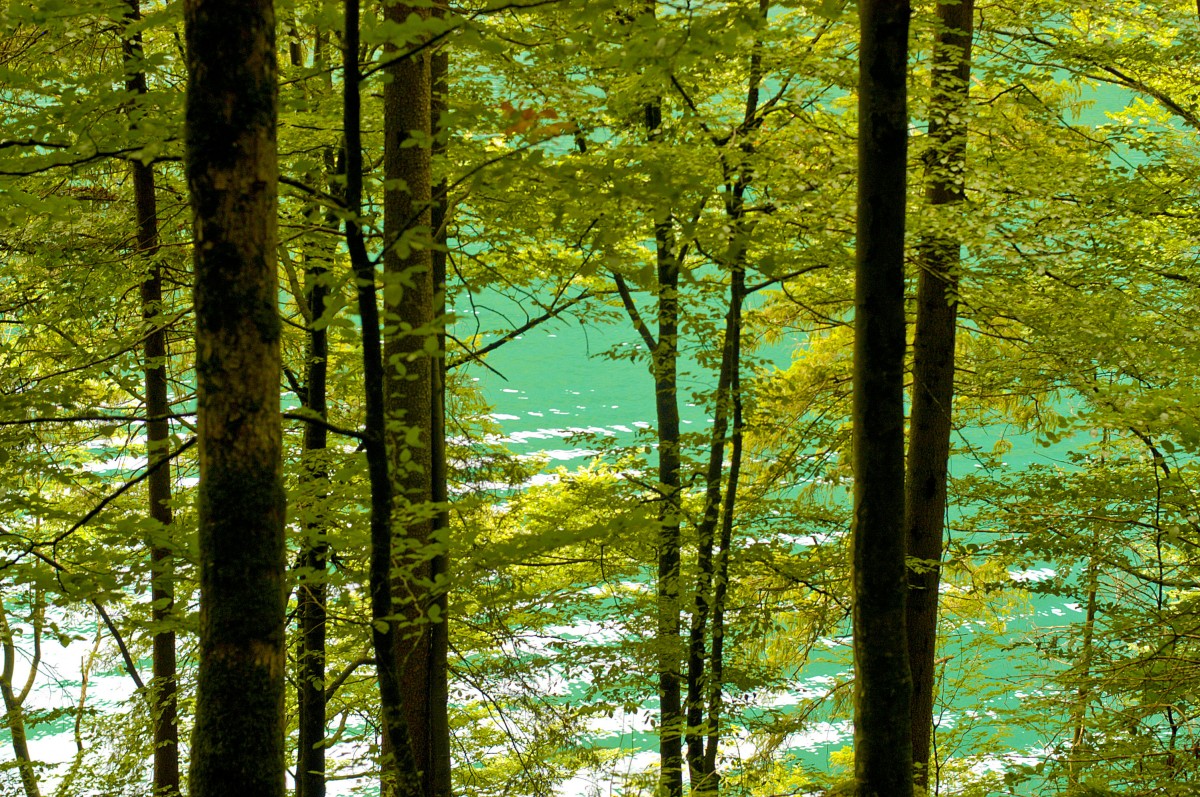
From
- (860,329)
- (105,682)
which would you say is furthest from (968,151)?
(105,682)

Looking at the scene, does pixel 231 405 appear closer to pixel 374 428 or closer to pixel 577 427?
pixel 374 428

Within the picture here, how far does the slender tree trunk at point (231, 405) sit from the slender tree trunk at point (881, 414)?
1.75m

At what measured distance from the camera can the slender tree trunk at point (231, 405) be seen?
2.19 meters

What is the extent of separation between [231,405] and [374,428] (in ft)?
1.99

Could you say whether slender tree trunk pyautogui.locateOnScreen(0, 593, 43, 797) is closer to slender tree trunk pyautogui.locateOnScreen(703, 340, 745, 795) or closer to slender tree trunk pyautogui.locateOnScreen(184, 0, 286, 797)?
slender tree trunk pyautogui.locateOnScreen(184, 0, 286, 797)

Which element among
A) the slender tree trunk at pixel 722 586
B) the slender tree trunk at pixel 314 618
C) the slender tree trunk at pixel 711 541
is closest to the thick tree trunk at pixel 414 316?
the slender tree trunk at pixel 314 618

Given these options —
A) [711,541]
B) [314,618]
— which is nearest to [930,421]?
[711,541]

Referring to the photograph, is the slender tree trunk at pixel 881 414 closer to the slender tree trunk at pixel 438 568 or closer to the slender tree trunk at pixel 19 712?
the slender tree trunk at pixel 438 568

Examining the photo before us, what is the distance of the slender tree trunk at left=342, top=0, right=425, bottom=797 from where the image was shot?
257 centimetres

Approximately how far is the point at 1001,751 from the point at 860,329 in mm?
7457

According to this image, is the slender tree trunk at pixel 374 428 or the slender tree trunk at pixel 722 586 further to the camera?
the slender tree trunk at pixel 722 586

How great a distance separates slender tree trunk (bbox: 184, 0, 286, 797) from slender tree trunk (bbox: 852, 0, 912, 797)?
68.9 inches

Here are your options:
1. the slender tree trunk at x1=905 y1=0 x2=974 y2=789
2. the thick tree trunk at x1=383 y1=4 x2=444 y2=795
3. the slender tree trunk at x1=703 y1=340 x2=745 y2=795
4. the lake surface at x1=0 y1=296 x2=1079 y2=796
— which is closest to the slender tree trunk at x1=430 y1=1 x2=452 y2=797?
the thick tree trunk at x1=383 y1=4 x2=444 y2=795

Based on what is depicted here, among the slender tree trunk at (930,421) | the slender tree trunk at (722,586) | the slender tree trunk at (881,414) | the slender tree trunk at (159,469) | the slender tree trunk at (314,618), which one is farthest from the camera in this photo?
the slender tree trunk at (722,586)
